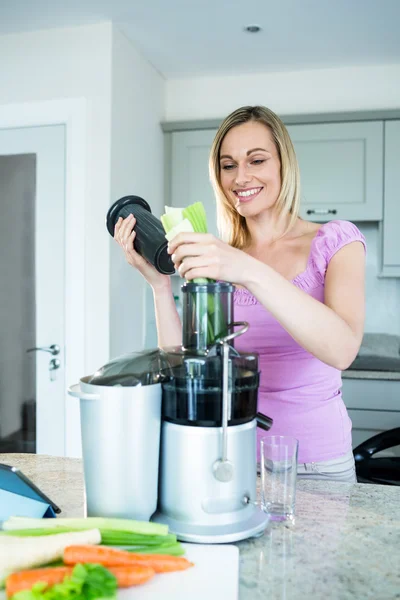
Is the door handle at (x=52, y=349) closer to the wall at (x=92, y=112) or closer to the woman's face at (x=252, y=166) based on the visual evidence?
the wall at (x=92, y=112)

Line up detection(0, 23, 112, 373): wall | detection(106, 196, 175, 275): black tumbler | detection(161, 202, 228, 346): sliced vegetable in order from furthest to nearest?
detection(0, 23, 112, 373): wall < detection(106, 196, 175, 275): black tumbler < detection(161, 202, 228, 346): sliced vegetable

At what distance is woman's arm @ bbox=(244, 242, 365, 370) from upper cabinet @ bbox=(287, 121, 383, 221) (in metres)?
1.71

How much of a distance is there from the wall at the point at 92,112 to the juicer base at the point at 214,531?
172 centimetres

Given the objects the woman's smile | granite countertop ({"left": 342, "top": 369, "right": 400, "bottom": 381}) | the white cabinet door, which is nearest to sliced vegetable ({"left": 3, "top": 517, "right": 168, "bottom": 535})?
the woman's smile

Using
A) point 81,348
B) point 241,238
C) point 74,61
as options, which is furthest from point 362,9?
point 81,348

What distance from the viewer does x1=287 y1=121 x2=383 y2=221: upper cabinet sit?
112 inches

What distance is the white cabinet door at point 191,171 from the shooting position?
304 centimetres

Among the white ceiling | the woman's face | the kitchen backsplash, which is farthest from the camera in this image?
the kitchen backsplash

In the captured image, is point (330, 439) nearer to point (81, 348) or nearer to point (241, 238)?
point (241, 238)

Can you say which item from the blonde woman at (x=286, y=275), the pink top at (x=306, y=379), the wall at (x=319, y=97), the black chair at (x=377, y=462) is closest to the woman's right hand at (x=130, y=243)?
the blonde woman at (x=286, y=275)

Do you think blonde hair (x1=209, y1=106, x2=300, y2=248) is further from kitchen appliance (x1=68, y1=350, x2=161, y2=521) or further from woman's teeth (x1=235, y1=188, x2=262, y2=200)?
kitchen appliance (x1=68, y1=350, x2=161, y2=521)

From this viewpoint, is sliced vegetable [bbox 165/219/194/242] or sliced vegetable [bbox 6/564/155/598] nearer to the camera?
sliced vegetable [bbox 6/564/155/598]

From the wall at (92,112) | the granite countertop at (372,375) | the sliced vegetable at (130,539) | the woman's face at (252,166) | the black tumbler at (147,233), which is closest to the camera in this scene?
the sliced vegetable at (130,539)

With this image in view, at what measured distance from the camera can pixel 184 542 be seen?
0.79 meters
